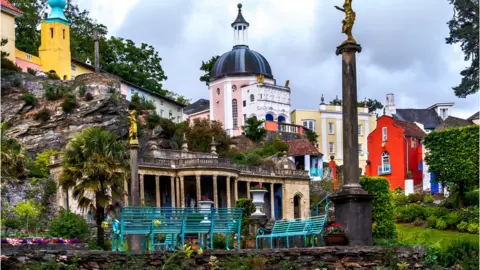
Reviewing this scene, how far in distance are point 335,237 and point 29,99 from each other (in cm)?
4865

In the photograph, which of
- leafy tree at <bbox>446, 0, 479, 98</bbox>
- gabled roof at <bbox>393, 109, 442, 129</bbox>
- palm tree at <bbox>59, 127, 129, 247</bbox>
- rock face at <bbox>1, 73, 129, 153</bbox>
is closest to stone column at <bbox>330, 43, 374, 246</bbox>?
palm tree at <bbox>59, 127, 129, 247</bbox>

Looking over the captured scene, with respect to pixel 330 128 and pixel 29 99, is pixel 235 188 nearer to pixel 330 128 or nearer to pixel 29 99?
pixel 29 99

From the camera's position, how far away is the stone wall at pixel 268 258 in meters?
16.1

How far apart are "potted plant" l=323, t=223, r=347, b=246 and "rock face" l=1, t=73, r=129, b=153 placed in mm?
44128

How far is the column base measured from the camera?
65.9 feet

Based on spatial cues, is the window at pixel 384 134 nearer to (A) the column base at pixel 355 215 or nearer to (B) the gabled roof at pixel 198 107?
(B) the gabled roof at pixel 198 107

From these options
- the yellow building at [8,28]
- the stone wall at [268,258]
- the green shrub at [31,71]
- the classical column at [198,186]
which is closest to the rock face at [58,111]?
the green shrub at [31,71]

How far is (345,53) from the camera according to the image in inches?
855

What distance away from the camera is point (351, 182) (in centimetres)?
2088

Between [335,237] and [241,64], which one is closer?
[335,237]

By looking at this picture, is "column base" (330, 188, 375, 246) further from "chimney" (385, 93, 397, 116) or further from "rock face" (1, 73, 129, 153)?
"chimney" (385, 93, 397, 116)

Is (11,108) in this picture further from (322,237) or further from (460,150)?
(322,237)

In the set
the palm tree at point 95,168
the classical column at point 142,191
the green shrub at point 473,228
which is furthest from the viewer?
the classical column at point 142,191

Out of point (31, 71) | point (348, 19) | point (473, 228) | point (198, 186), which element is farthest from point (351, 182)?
point (31, 71)
